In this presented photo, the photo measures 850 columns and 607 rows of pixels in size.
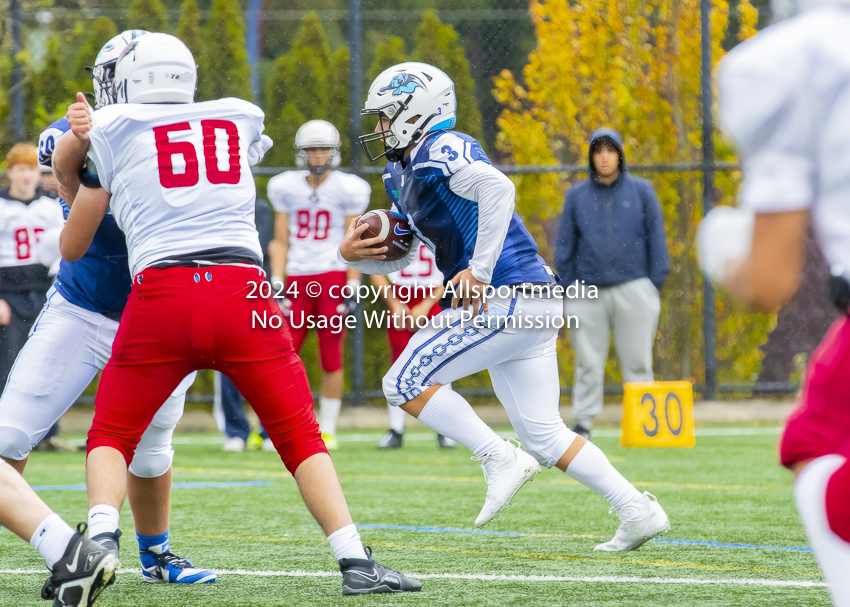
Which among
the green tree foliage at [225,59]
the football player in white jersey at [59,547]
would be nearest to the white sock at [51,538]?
the football player in white jersey at [59,547]

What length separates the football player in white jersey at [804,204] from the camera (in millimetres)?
1540

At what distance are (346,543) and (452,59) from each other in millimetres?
8307

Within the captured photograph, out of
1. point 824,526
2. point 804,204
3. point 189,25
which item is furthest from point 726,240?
point 189,25

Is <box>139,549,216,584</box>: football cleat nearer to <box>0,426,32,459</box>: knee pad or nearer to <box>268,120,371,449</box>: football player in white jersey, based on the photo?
<box>0,426,32,459</box>: knee pad

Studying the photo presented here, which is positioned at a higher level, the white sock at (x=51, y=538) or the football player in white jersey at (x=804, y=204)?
the football player in white jersey at (x=804, y=204)

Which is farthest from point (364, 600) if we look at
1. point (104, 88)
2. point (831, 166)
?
point (831, 166)

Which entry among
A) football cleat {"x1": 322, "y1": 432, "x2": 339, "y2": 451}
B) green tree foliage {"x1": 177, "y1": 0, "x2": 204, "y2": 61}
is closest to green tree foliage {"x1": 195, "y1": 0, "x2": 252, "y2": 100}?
green tree foliage {"x1": 177, "y1": 0, "x2": 204, "y2": 61}

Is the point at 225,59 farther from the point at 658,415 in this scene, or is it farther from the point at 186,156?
the point at 186,156

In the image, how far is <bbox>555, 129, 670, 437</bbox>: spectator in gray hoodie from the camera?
298 inches

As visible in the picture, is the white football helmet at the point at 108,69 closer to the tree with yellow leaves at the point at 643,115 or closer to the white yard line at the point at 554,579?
the white yard line at the point at 554,579

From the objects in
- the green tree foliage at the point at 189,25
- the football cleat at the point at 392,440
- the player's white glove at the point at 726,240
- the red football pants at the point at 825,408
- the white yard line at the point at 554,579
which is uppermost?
the green tree foliage at the point at 189,25

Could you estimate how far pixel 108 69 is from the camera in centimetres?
347

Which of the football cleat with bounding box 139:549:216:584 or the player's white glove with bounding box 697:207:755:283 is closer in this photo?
the player's white glove with bounding box 697:207:755:283

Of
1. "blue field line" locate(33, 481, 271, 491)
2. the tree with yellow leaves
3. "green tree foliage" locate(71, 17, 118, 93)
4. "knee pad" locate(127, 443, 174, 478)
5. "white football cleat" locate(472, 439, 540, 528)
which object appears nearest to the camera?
"knee pad" locate(127, 443, 174, 478)
